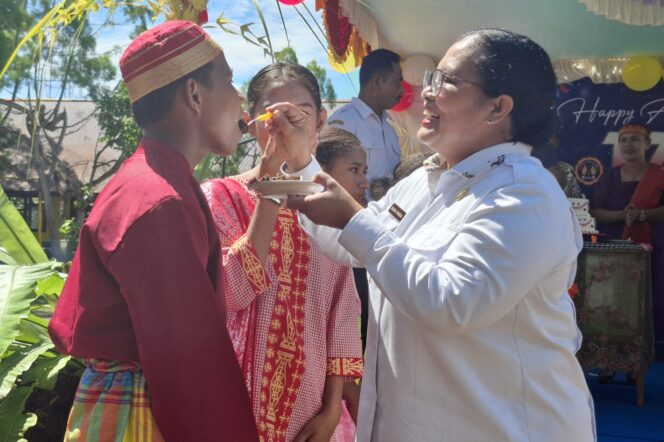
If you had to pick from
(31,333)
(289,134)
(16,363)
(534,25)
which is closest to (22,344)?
(31,333)

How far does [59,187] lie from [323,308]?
2333 centimetres

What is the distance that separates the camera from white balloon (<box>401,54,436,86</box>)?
21.4 feet

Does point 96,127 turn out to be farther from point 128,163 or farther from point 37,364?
point 128,163

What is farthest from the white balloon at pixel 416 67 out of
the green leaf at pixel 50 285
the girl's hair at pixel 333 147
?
the green leaf at pixel 50 285

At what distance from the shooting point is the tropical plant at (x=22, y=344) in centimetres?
282

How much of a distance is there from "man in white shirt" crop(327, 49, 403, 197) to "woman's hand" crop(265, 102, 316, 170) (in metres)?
2.64

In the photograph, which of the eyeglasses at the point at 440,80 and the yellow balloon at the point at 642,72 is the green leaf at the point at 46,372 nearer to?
the eyeglasses at the point at 440,80

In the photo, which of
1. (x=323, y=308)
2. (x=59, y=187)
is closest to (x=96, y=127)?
(x=59, y=187)

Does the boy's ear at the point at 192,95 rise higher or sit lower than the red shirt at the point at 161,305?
higher

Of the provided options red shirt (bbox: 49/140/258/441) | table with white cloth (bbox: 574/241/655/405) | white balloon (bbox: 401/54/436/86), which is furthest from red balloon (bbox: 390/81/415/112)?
red shirt (bbox: 49/140/258/441)

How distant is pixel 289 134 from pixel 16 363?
1718mm

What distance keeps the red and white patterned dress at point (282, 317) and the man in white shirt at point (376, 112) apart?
8.55 feet

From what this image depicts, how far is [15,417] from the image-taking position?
2967mm

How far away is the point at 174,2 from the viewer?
9.17 ft
